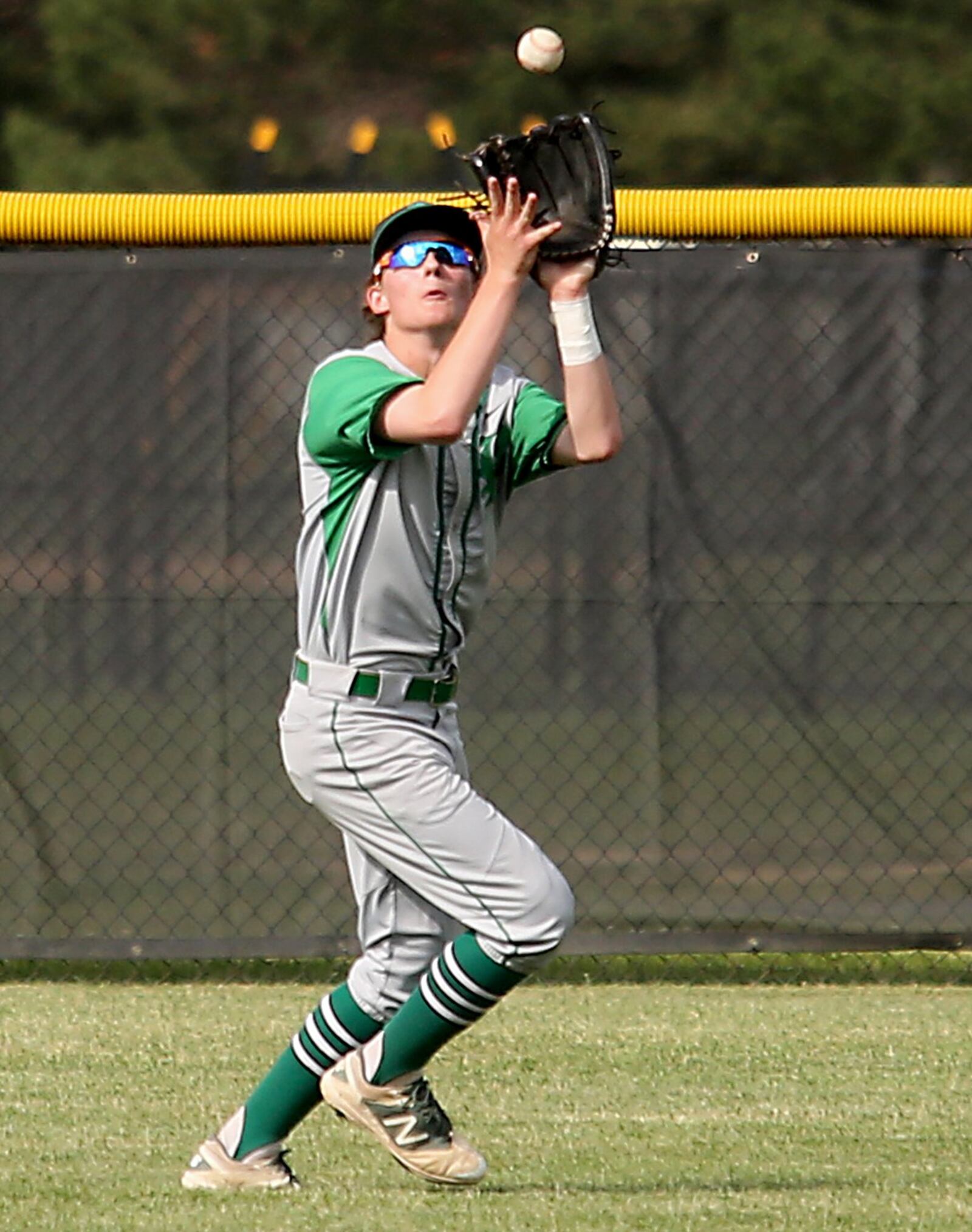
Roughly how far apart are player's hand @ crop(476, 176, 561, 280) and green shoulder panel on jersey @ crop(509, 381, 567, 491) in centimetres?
36

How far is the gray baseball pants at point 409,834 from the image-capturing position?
13.9 ft

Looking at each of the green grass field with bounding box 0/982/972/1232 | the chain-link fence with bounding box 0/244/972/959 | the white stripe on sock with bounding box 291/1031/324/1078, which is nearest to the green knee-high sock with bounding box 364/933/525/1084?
the white stripe on sock with bounding box 291/1031/324/1078

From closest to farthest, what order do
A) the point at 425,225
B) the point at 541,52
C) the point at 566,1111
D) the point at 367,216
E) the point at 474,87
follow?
the point at 425,225, the point at 541,52, the point at 566,1111, the point at 367,216, the point at 474,87

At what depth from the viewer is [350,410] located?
4.15 meters

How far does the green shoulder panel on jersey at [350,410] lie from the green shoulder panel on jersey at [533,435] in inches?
11.8

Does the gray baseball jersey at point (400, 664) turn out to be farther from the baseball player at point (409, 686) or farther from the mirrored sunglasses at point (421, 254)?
the mirrored sunglasses at point (421, 254)

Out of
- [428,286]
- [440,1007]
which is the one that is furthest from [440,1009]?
[428,286]

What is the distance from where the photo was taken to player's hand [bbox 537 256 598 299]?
13.9ft

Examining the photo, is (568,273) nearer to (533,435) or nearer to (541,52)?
(533,435)

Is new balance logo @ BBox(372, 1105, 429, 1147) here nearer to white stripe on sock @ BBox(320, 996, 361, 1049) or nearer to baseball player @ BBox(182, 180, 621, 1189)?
baseball player @ BBox(182, 180, 621, 1189)

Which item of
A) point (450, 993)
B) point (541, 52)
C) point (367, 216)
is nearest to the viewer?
point (450, 993)

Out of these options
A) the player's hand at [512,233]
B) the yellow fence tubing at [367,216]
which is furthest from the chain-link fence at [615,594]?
the player's hand at [512,233]

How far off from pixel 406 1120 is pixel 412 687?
0.79 meters

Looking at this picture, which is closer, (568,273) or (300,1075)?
(568,273)
